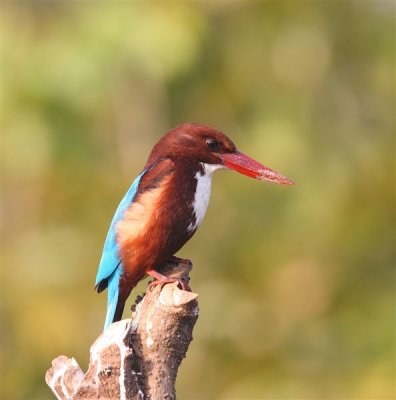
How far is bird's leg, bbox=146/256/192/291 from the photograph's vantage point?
4047mm

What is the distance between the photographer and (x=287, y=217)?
765 cm

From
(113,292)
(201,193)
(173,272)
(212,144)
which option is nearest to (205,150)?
(212,144)

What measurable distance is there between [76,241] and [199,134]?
129 inches

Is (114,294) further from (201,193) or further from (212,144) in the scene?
(212,144)

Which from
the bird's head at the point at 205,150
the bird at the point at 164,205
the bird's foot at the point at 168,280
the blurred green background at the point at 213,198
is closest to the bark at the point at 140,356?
the bird's foot at the point at 168,280

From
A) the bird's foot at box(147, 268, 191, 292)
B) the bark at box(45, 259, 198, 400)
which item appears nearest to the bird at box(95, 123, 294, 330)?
the bird's foot at box(147, 268, 191, 292)

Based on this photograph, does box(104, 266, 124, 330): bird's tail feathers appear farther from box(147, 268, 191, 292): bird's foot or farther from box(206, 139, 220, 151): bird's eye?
box(206, 139, 220, 151): bird's eye

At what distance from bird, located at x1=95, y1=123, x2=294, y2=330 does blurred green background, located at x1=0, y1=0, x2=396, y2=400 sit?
Result: 7.80 feet

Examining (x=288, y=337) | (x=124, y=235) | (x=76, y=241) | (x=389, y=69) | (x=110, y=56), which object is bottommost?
(x=124, y=235)

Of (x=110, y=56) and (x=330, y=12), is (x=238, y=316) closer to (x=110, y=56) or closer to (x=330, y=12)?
(x=110, y=56)

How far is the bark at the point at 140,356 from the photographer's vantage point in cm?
346

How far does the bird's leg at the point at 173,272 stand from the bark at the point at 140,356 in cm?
30

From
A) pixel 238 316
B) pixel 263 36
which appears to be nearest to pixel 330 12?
pixel 263 36

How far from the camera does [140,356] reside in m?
3.59
